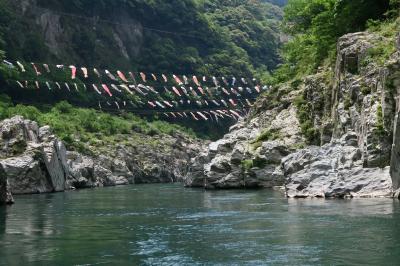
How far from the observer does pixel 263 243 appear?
84.7 ft

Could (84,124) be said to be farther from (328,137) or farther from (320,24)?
(328,137)

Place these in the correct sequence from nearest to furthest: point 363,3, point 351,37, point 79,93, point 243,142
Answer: point 351,37 < point 363,3 < point 243,142 < point 79,93

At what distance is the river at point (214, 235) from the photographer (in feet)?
75.6

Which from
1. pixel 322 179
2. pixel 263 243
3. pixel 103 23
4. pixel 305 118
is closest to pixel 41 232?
pixel 263 243

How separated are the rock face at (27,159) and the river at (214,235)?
85.6 feet

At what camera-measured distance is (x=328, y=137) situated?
5731 centimetres

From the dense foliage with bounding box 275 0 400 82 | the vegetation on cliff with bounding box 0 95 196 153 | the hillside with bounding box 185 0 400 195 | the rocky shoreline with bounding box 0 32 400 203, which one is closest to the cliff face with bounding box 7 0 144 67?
the vegetation on cliff with bounding box 0 95 196 153

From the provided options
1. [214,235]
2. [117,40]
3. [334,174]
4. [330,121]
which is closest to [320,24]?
[330,121]

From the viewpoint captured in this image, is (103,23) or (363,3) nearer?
(363,3)

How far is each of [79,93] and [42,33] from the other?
22252 mm

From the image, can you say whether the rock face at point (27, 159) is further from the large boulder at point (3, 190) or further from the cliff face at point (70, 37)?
the cliff face at point (70, 37)

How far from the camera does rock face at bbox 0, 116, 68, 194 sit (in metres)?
68.6

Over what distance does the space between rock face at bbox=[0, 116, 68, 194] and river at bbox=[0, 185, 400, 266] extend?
1027 inches

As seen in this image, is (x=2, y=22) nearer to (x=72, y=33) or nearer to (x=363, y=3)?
(x=72, y=33)
